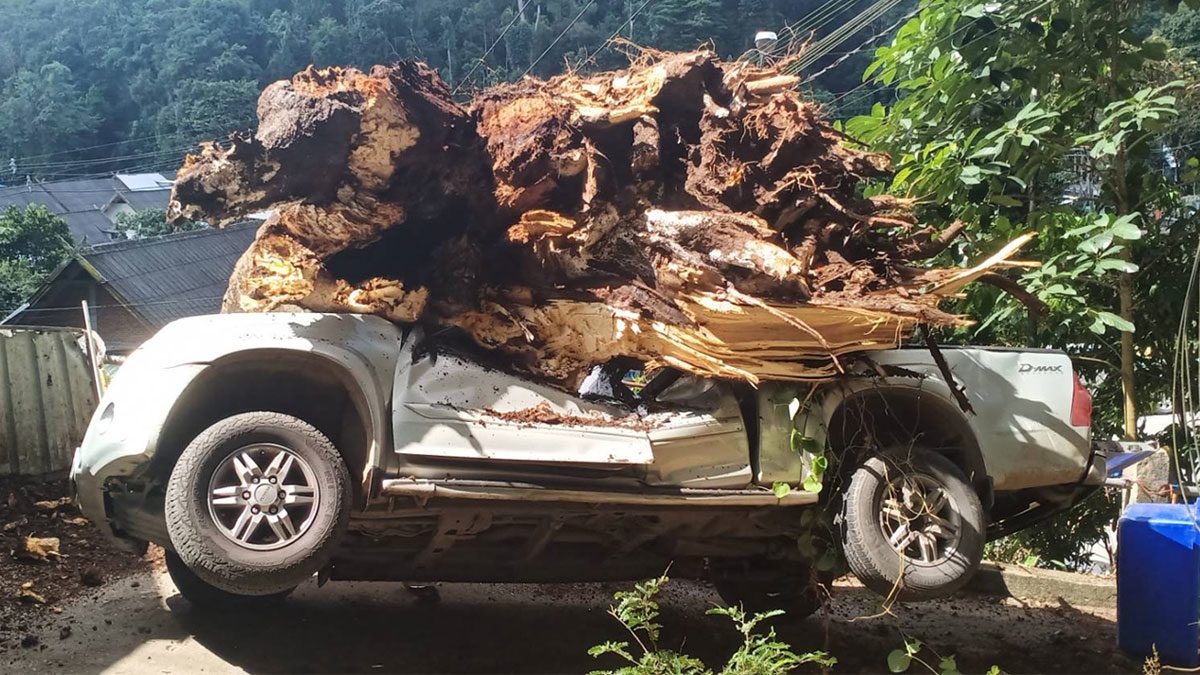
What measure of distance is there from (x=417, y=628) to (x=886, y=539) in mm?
2578

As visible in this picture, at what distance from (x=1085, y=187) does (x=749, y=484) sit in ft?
15.9

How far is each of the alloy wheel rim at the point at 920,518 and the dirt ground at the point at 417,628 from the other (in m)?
0.36

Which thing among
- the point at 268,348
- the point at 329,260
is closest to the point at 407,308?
the point at 329,260

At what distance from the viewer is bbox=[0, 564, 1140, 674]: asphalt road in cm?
401

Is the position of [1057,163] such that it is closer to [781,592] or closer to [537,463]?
[781,592]

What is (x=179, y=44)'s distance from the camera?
27.3m

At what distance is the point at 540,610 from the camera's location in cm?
547

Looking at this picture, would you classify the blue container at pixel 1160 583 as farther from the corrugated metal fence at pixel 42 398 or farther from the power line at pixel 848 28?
the corrugated metal fence at pixel 42 398

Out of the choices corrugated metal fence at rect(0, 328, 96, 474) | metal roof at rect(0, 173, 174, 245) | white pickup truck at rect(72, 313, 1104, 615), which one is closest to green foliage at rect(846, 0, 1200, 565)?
white pickup truck at rect(72, 313, 1104, 615)

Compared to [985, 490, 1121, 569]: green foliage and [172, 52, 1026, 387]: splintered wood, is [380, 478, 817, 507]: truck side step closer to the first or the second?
[172, 52, 1026, 387]: splintered wood

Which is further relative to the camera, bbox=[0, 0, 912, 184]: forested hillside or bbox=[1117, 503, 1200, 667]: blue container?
bbox=[0, 0, 912, 184]: forested hillside

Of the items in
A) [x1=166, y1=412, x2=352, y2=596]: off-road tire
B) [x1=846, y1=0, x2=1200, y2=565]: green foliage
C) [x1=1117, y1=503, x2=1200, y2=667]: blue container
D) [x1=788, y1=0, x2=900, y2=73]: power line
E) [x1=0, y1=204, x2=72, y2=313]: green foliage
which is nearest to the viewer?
[x1=166, y1=412, x2=352, y2=596]: off-road tire

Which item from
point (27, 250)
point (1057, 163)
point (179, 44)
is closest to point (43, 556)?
point (1057, 163)

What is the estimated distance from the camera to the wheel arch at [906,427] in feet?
13.5
